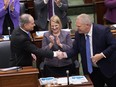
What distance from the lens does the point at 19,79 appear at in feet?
10.1

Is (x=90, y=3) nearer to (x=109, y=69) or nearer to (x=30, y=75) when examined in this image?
(x=109, y=69)

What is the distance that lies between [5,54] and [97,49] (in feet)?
3.75

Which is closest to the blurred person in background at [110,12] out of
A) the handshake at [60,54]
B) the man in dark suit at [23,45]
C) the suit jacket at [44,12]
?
the suit jacket at [44,12]

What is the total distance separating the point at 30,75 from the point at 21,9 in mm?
2383

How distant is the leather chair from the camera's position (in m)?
4.02

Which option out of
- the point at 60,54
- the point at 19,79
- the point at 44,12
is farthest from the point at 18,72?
the point at 44,12

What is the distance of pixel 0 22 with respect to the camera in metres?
5.14

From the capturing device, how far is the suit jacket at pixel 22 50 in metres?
3.59

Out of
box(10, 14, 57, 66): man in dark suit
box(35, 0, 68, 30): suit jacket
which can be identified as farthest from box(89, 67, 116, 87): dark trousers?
box(35, 0, 68, 30): suit jacket

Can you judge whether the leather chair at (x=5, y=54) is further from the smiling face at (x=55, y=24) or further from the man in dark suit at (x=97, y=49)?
the man in dark suit at (x=97, y=49)

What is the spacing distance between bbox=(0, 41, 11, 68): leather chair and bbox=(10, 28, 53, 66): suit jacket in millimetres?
308

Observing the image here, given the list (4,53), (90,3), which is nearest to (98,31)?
(4,53)

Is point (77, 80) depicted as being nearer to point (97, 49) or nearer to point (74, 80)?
point (74, 80)

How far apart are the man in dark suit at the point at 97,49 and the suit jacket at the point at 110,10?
72.6 inches
